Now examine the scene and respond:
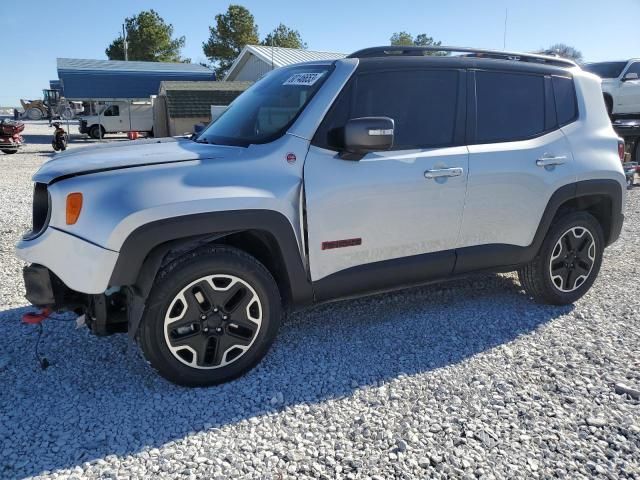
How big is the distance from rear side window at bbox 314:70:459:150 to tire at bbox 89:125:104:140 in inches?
1095

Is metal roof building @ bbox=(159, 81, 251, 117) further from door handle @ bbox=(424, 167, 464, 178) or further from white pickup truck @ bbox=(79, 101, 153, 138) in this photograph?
door handle @ bbox=(424, 167, 464, 178)

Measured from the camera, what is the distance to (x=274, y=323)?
10.6ft

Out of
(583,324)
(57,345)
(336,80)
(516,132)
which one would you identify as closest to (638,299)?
(583,324)

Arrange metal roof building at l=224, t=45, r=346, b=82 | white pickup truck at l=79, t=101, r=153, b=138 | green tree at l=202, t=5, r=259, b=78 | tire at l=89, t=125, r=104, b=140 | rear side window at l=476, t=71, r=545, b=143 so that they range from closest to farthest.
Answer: rear side window at l=476, t=71, r=545, b=143 < metal roof building at l=224, t=45, r=346, b=82 < tire at l=89, t=125, r=104, b=140 < white pickup truck at l=79, t=101, r=153, b=138 < green tree at l=202, t=5, r=259, b=78

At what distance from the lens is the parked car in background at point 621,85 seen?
13812 millimetres

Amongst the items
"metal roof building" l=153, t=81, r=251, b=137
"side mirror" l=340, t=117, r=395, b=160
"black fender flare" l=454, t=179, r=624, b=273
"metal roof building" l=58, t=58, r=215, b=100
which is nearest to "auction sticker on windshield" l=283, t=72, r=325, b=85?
"side mirror" l=340, t=117, r=395, b=160

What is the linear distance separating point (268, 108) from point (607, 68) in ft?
45.6

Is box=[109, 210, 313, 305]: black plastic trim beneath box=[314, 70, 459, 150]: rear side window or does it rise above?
beneath

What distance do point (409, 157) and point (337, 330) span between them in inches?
54.5

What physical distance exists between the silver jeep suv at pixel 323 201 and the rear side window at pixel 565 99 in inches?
0.6

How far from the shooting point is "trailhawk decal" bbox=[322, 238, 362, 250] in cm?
324

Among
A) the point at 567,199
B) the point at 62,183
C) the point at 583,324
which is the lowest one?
the point at 583,324

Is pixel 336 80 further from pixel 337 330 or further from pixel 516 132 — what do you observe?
pixel 337 330

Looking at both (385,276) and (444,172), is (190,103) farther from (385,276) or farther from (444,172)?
(385,276)
